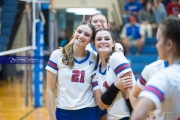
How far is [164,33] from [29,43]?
21.0ft

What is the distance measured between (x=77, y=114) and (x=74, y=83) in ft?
0.85

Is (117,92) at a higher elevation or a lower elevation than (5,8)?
lower

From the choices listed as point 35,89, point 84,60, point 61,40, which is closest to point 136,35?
point 61,40

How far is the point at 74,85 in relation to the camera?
3029mm

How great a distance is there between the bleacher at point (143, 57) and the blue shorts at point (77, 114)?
8339 mm

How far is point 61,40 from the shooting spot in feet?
45.9

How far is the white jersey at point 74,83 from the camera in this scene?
9.93 feet

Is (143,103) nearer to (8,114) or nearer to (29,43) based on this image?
(8,114)

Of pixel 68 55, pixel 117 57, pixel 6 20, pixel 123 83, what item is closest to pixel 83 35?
pixel 68 55

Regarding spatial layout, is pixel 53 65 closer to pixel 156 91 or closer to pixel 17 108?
pixel 156 91

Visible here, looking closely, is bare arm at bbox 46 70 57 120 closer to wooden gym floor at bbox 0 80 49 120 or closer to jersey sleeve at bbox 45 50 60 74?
jersey sleeve at bbox 45 50 60 74

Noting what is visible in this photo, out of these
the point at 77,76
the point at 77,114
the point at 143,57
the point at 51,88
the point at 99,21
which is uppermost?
the point at 99,21

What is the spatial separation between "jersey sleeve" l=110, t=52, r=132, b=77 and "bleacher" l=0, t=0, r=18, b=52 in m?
2.89

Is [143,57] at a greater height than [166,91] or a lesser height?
lesser
